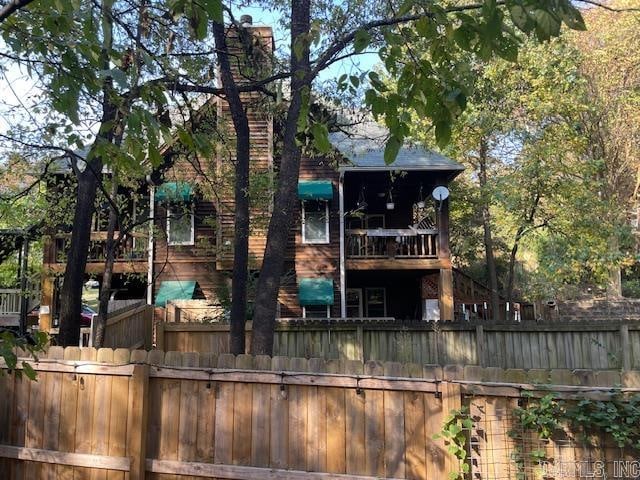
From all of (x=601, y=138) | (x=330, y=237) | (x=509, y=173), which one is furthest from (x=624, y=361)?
(x=601, y=138)

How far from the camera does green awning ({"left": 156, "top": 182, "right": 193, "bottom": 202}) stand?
12.4m

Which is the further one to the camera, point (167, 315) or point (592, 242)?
point (592, 242)

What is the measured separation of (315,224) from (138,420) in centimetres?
1203

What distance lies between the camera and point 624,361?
970cm

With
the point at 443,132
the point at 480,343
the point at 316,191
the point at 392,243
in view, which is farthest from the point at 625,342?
the point at 443,132

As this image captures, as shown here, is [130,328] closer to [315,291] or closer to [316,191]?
[315,291]

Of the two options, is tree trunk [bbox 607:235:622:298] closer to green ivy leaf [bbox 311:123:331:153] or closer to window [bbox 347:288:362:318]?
window [bbox 347:288:362:318]

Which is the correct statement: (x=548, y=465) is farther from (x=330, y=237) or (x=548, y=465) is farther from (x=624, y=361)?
(x=330, y=237)

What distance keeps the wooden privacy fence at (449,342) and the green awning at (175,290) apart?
16.8 ft

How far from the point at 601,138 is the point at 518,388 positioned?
59.3 ft

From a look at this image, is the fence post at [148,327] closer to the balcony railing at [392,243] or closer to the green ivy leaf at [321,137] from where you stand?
the balcony railing at [392,243]

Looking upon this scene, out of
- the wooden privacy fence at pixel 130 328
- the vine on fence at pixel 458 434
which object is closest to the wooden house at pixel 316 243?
the wooden privacy fence at pixel 130 328

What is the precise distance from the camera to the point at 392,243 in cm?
1520

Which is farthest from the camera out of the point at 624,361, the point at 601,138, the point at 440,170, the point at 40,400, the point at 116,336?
the point at 601,138
